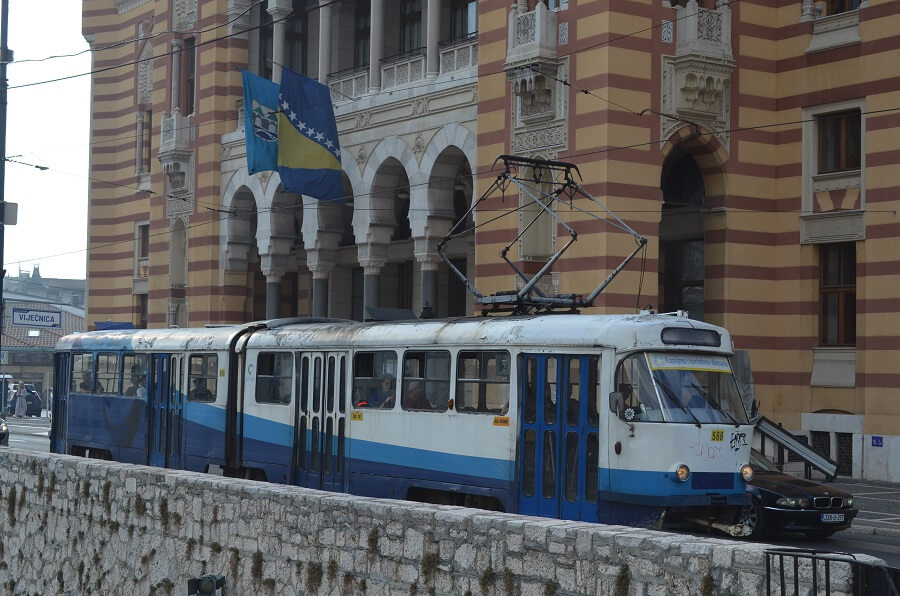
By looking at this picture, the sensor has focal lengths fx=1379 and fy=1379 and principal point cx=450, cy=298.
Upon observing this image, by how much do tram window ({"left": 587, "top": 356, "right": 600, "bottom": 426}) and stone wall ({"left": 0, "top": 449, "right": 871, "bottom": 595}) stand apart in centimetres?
401

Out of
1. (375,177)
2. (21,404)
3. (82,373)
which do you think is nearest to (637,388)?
(82,373)

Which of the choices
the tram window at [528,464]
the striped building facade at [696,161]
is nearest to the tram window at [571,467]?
the tram window at [528,464]

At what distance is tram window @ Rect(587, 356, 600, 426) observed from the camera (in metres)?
15.2

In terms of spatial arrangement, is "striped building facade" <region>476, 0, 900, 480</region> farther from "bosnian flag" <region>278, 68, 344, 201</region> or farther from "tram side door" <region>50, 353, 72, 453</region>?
"tram side door" <region>50, 353, 72, 453</region>

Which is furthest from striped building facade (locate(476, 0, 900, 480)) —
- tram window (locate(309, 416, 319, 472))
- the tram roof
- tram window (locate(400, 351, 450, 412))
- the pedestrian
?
the pedestrian

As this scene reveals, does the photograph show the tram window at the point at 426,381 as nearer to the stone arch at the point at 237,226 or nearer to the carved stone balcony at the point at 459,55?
the carved stone balcony at the point at 459,55

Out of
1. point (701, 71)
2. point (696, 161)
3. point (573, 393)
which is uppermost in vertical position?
point (701, 71)

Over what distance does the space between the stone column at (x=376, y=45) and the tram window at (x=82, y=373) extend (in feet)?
38.8

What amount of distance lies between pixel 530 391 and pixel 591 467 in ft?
4.26

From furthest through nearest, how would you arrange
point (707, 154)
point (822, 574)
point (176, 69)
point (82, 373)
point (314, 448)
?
point (176, 69)
point (707, 154)
point (82, 373)
point (314, 448)
point (822, 574)

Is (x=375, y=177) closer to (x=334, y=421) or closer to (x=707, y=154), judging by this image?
(x=707, y=154)

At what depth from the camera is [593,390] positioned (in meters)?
15.3

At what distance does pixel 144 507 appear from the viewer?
1429 cm

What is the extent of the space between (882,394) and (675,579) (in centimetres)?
2058
